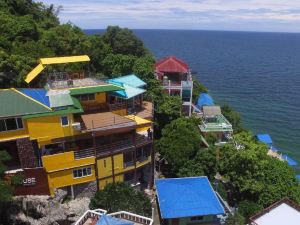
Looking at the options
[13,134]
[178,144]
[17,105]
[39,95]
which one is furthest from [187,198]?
[17,105]

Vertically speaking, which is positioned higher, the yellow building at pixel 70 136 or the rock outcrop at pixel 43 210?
the yellow building at pixel 70 136

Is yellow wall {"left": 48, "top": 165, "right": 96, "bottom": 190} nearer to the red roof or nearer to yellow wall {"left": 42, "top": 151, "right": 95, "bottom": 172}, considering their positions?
yellow wall {"left": 42, "top": 151, "right": 95, "bottom": 172}

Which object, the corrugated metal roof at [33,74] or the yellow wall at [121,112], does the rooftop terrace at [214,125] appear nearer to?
the yellow wall at [121,112]

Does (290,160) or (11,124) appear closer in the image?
(11,124)

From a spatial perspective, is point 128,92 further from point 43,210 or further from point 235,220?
point 235,220

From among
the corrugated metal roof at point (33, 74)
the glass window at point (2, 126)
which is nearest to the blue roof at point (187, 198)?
the glass window at point (2, 126)

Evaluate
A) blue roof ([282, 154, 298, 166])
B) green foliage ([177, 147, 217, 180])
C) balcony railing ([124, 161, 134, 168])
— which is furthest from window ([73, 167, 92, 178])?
blue roof ([282, 154, 298, 166])
